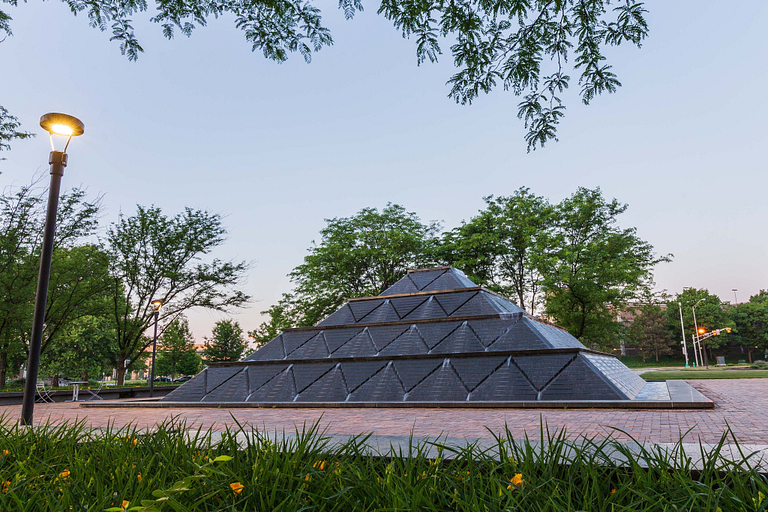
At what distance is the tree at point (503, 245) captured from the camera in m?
31.9

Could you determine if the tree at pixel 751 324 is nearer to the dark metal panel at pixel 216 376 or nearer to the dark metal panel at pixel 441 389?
the dark metal panel at pixel 441 389

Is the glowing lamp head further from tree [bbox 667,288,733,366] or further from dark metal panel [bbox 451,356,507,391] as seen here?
tree [bbox 667,288,733,366]

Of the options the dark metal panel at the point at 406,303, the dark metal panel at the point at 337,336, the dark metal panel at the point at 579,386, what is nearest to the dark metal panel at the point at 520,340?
the dark metal panel at the point at 579,386

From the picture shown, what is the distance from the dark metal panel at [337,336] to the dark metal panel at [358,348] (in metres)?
0.23

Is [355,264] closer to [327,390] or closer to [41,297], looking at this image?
[327,390]

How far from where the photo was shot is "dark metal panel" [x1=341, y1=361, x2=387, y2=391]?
13773 millimetres

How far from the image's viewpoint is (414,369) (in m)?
13.6

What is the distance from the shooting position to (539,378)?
11961 mm

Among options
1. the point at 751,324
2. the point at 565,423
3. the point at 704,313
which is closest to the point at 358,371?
the point at 565,423

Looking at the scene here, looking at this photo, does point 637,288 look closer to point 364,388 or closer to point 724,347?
point 364,388

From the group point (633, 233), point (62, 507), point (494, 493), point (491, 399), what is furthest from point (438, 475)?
point (633, 233)

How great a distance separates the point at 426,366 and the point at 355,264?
790 inches

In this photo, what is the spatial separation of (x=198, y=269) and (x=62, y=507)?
2690cm

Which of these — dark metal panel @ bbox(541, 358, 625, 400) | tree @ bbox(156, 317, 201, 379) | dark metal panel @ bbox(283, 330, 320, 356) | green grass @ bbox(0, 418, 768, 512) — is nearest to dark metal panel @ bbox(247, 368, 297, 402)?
dark metal panel @ bbox(283, 330, 320, 356)
